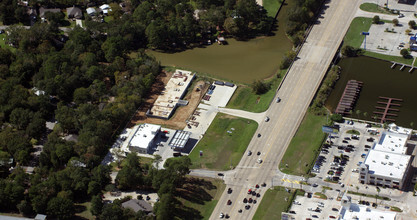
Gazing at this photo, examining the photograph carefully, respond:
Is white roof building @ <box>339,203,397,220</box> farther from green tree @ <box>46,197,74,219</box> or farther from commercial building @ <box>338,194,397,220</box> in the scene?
green tree @ <box>46,197,74,219</box>

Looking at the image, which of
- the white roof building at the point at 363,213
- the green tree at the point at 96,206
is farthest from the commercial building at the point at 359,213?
the green tree at the point at 96,206

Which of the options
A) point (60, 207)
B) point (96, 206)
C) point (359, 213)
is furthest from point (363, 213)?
point (60, 207)

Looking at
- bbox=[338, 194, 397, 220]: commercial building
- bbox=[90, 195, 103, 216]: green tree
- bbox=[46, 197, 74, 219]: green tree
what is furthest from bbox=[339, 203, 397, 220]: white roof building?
bbox=[46, 197, 74, 219]: green tree

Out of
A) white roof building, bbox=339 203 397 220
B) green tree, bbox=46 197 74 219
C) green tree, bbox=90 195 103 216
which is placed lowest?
green tree, bbox=46 197 74 219

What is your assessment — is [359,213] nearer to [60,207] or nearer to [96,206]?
[96,206]

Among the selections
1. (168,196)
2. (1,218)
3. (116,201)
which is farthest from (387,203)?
(1,218)

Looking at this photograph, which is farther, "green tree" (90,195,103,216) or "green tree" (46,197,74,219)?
"green tree" (46,197,74,219)
